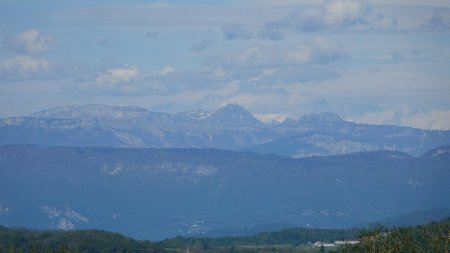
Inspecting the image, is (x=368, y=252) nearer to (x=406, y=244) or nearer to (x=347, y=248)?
(x=406, y=244)

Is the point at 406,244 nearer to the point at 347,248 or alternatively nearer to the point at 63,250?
the point at 347,248

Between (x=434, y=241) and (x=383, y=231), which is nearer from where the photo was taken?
(x=434, y=241)

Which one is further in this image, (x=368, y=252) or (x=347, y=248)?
(x=347, y=248)

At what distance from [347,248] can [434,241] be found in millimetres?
13640

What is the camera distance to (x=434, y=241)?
17112 centimetres

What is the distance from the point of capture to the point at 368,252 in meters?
159

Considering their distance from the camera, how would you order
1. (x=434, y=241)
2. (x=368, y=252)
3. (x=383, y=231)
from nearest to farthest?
(x=368, y=252) < (x=434, y=241) < (x=383, y=231)

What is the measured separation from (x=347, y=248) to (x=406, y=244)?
15.0 metres

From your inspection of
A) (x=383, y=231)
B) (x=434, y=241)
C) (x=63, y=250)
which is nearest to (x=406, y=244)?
(x=434, y=241)

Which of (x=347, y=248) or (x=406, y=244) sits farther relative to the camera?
(x=347, y=248)

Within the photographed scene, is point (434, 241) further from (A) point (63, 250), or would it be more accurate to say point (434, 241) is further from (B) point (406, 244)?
(A) point (63, 250)

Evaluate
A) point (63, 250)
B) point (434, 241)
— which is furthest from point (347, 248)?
point (63, 250)

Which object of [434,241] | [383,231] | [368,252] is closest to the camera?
[368,252]

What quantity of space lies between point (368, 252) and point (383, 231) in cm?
3473
